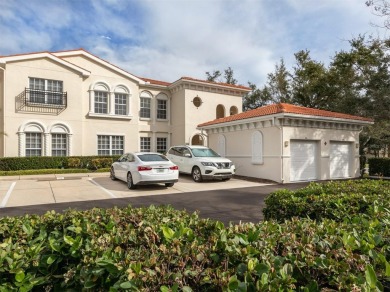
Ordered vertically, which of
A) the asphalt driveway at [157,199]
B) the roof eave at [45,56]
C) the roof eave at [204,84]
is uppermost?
the roof eave at [45,56]

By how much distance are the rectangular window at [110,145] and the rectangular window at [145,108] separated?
2.96m

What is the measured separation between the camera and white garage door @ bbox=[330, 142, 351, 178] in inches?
695

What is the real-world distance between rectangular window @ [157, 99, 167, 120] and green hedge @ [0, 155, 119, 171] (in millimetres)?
6345

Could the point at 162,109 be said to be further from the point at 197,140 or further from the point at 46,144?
the point at 46,144

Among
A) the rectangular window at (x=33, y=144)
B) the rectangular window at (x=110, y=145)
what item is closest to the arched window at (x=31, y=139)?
the rectangular window at (x=33, y=144)

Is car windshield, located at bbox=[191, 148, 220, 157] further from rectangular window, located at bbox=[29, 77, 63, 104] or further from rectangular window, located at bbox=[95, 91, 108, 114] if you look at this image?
rectangular window, located at bbox=[29, 77, 63, 104]

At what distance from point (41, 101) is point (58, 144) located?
3.30m

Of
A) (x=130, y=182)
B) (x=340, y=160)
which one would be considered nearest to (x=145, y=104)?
(x=130, y=182)

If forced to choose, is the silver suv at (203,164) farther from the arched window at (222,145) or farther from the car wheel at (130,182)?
the car wheel at (130,182)

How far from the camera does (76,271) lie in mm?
2014

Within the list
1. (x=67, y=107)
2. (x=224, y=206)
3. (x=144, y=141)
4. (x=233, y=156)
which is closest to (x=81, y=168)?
(x=67, y=107)

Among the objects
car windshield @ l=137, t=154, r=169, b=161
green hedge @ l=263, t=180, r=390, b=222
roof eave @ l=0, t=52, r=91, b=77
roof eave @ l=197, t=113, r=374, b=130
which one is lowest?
green hedge @ l=263, t=180, r=390, b=222

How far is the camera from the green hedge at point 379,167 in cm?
1936

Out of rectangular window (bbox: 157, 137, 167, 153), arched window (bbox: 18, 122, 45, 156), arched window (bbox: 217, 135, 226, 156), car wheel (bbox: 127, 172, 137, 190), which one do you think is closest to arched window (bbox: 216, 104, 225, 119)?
rectangular window (bbox: 157, 137, 167, 153)
